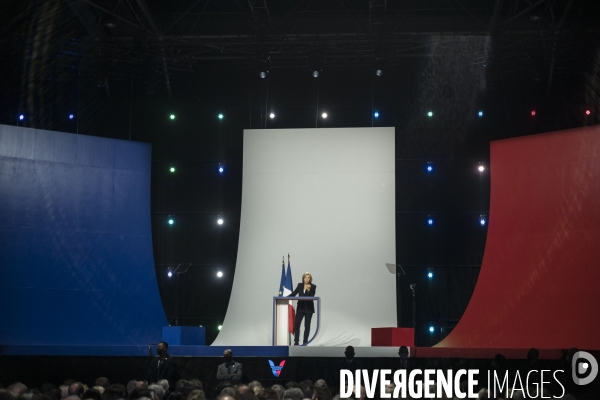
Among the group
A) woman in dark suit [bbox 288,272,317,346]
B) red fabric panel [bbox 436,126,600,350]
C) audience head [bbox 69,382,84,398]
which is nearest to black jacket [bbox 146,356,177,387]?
audience head [bbox 69,382,84,398]

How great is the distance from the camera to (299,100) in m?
12.5

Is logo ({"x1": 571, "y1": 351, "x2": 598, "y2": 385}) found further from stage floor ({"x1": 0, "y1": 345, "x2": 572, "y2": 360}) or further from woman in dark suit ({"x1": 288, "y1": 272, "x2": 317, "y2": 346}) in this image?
woman in dark suit ({"x1": 288, "y1": 272, "x2": 317, "y2": 346})

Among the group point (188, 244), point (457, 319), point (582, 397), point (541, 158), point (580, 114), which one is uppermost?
point (580, 114)

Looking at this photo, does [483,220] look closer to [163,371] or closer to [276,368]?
[276,368]

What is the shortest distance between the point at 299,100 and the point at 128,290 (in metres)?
4.01

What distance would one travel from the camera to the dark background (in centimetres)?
1120

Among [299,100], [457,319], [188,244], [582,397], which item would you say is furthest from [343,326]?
[582,397]

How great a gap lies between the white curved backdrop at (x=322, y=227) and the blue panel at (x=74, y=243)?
4.90 ft

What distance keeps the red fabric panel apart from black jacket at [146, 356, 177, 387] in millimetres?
4711

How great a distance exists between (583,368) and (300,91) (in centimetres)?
637

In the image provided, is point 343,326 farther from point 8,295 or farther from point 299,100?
Answer: point 8,295

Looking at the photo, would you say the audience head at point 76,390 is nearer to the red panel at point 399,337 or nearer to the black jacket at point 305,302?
the red panel at point 399,337

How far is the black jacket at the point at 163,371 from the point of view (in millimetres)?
8125

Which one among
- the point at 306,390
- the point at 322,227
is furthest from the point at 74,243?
the point at 306,390
